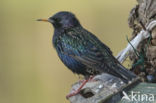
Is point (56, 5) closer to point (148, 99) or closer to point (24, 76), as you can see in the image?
point (24, 76)

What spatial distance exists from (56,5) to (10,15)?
0.63m

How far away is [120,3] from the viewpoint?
6.63 metres

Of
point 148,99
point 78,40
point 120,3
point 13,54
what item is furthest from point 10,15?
point 148,99

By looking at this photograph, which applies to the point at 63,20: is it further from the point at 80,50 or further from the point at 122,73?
the point at 122,73

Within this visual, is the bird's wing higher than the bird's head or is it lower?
lower

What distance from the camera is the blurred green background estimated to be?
21.9ft

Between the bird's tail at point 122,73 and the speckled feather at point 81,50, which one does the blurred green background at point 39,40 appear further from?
the bird's tail at point 122,73

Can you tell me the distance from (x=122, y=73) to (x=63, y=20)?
676mm

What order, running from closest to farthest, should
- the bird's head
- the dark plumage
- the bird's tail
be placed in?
1. the bird's tail
2. the dark plumage
3. the bird's head

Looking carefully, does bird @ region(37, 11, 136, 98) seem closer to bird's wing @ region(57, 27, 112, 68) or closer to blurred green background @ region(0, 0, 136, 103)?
bird's wing @ region(57, 27, 112, 68)

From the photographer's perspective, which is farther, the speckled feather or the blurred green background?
the blurred green background

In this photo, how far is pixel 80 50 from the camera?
386 cm

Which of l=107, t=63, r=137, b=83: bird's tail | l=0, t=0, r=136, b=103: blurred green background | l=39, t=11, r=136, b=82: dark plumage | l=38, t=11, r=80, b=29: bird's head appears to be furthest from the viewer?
l=0, t=0, r=136, b=103: blurred green background

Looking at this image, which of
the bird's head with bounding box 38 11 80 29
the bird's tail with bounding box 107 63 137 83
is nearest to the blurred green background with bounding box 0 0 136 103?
the bird's head with bounding box 38 11 80 29
